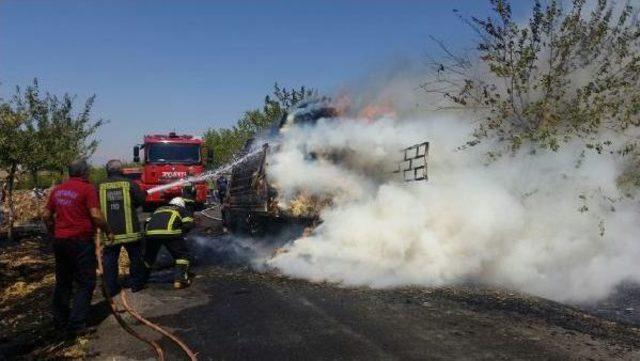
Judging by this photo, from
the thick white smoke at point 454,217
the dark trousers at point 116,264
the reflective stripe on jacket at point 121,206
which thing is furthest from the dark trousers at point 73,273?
the thick white smoke at point 454,217

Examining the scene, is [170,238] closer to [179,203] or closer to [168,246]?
[168,246]

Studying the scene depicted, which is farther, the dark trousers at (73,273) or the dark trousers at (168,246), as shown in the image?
the dark trousers at (168,246)

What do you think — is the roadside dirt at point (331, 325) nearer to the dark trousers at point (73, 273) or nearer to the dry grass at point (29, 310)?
the dry grass at point (29, 310)

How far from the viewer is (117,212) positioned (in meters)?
7.13

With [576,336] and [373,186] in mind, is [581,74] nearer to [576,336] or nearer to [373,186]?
[373,186]

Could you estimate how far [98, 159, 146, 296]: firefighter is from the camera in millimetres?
7113

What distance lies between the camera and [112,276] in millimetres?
7211

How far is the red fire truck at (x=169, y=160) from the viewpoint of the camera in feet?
67.4

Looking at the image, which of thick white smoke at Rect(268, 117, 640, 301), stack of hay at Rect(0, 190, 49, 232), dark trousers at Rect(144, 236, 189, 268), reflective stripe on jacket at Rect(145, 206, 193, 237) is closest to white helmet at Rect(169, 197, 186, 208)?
reflective stripe on jacket at Rect(145, 206, 193, 237)

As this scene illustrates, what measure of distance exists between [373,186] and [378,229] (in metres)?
1.71

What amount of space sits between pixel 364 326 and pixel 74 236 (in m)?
3.19

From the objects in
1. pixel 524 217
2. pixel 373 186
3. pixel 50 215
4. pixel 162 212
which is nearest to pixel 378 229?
pixel 373 186

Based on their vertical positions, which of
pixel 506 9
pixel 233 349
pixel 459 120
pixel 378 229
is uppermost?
pixel 506 9

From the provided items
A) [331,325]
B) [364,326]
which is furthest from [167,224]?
[364,326]
